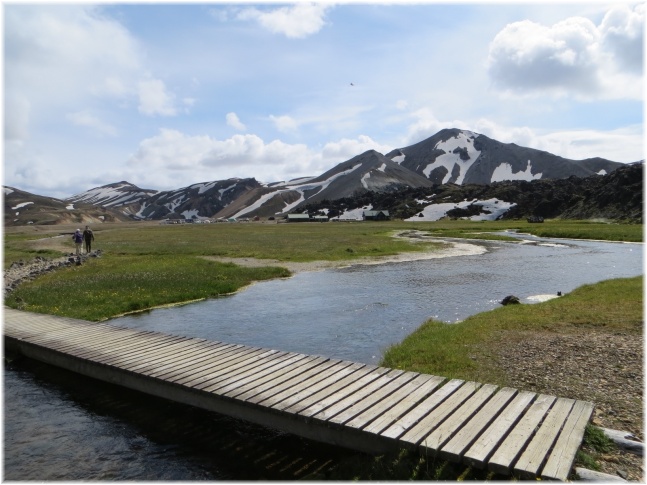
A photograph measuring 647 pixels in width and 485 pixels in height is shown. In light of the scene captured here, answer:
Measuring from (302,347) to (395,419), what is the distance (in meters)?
9.21

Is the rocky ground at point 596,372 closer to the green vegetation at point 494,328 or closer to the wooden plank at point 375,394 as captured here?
the green vegetation at point 494,328

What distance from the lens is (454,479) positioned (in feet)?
27.4

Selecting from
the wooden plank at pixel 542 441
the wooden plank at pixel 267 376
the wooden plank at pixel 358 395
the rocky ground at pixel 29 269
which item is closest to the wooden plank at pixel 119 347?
the wooden plank at pixel 267 376

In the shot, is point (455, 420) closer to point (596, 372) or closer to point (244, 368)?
point (244, 368)

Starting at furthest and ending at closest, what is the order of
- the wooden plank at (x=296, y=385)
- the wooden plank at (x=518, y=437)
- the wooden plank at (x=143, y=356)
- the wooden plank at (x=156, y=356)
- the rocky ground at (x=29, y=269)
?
the rocky ground at (x=29, y=269)
the wooden plank at (x=143, y=356)
the wooden plank at (x=156, y=356)
the wooden plank at (x=296, y=385)
the wooden plank at (x=518, y=437)

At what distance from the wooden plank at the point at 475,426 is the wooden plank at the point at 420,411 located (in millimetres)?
899

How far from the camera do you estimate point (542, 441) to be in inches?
346

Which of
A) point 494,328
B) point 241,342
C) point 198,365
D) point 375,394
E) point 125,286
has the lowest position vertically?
point 241,342

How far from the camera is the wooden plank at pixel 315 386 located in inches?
429

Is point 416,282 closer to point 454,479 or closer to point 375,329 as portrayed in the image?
point 375,329

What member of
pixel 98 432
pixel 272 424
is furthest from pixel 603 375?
pixel 98 432

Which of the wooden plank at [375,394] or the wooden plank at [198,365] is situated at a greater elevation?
the wooden plank at [375,394]

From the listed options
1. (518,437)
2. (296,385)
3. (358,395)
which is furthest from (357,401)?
(518,437)

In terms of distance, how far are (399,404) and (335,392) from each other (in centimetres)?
168
